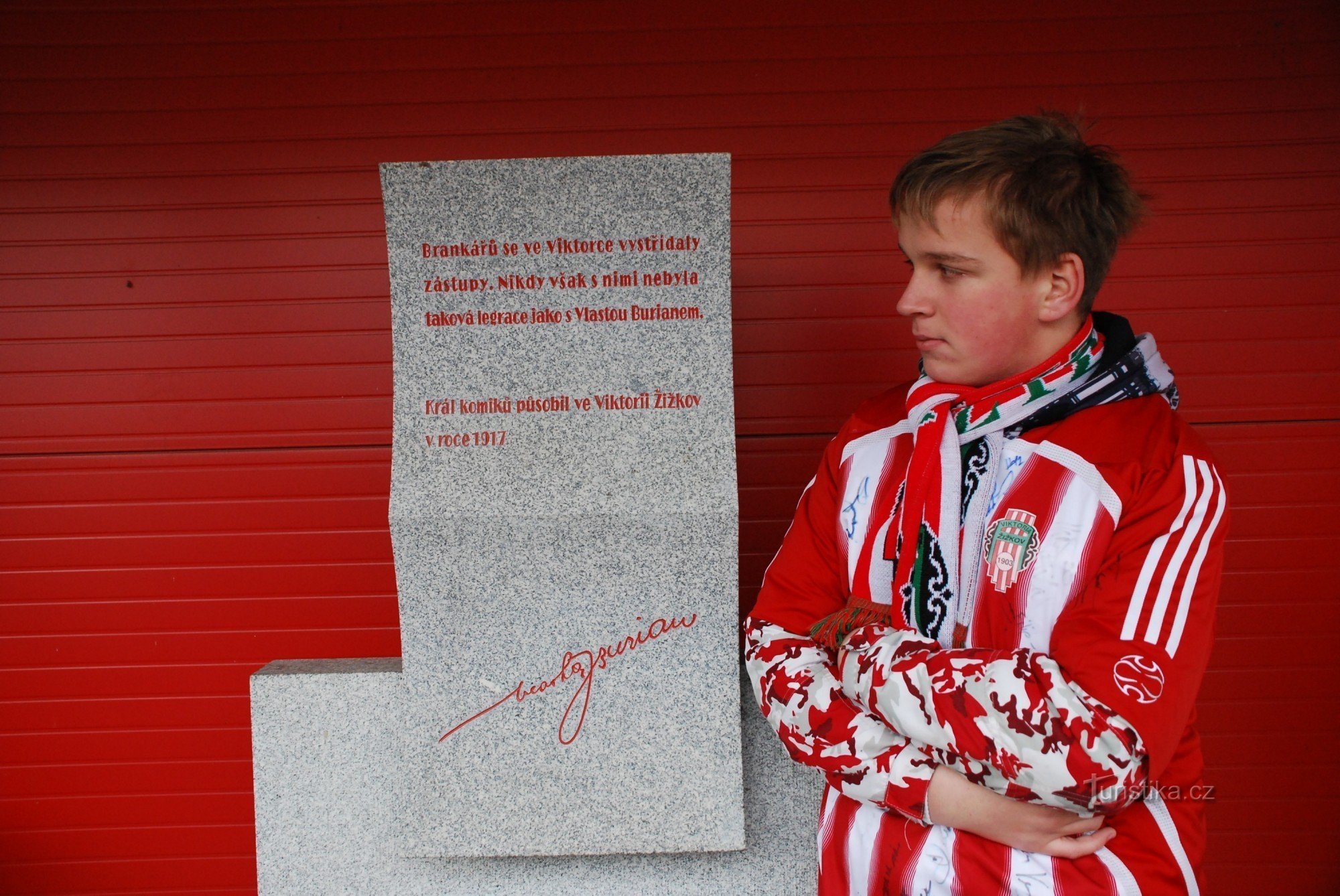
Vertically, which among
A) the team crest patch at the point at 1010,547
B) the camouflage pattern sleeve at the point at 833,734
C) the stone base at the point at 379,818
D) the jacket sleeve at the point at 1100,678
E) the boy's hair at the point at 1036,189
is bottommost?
the stone base at the point at 379,818

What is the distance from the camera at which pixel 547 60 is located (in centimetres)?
276

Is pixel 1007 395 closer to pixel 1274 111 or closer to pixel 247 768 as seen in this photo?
pixel 1274 111

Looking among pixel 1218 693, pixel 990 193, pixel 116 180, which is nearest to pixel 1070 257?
pixel 990 193

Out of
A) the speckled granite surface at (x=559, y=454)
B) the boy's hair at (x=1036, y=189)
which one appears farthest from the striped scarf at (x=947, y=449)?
the speckled granite surface at (x=559, y=454)

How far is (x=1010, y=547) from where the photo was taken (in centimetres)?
141

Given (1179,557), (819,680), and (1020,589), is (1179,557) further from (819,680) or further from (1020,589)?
(819,680)

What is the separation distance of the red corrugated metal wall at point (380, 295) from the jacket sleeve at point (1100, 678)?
153cm

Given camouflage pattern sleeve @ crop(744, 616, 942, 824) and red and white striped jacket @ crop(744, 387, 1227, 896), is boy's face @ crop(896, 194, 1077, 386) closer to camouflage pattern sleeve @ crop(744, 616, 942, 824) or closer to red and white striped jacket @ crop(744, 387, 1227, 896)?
red and white striped jacket @ crop(744, 387, 1227, 896)

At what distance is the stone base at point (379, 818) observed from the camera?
2.22m

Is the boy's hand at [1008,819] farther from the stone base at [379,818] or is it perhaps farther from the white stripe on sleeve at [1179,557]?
the stone base at [379,818]

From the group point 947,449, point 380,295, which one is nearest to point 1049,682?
point 947,449
